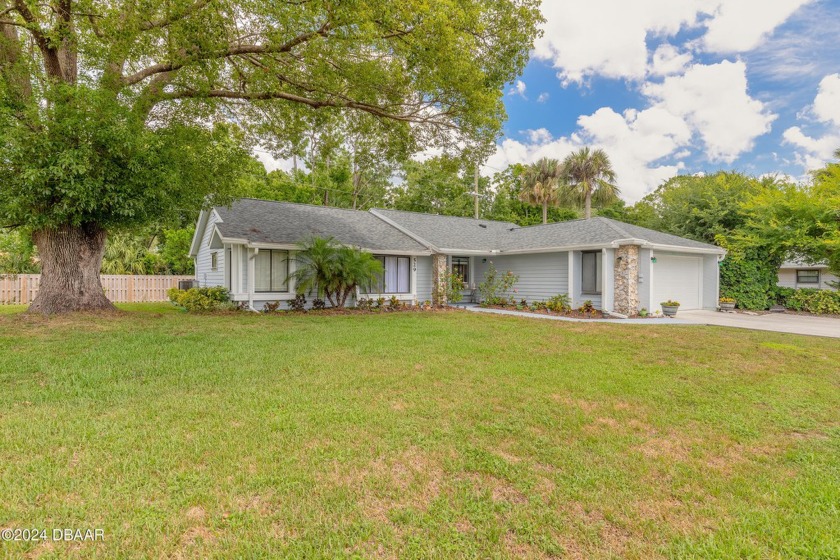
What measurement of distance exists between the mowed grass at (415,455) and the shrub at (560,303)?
7690 millimetres

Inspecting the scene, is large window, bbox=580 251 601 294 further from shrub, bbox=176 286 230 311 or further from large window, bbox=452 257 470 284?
shrub, bbox=176 286 230 311

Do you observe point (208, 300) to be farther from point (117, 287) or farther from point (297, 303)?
point (117, 287)

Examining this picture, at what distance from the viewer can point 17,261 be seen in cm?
1752

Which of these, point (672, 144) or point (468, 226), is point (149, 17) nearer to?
point (468, 226)

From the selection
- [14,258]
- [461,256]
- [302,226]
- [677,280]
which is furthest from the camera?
[461,256]

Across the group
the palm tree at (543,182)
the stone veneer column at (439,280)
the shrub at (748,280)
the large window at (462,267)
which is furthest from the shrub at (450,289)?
the palm tree at (543,182)

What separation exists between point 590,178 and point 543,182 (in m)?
3.04

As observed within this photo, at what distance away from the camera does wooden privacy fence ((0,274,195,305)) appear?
51.5ft

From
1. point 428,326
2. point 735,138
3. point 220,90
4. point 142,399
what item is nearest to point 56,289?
point 220,90

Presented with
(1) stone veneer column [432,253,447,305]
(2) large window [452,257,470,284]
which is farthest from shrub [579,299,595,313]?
(2) large window [452,257,470,284]

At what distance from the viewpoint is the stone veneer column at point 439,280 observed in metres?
16.2

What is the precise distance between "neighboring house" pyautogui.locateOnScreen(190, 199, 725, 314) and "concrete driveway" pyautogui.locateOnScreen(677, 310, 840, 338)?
49.5 inches

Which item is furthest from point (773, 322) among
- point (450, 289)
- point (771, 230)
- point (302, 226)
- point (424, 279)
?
point (302, 226)

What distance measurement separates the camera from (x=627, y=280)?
43.9 ft
